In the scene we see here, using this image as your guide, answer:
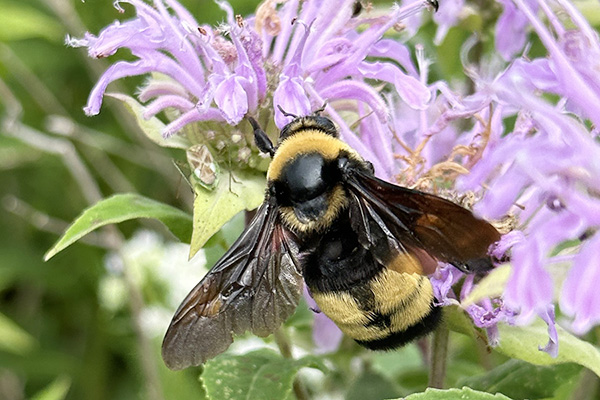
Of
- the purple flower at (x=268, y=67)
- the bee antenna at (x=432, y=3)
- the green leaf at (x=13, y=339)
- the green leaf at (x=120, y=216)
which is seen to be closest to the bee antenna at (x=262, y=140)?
the purple flower at (x=268, y=67)

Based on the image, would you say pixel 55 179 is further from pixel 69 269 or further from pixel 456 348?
pixel 456 348

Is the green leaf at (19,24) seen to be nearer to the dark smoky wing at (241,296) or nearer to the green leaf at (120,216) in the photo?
the green leaf at (120,216)

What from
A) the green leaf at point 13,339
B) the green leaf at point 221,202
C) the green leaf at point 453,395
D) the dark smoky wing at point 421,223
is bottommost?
the green leaf at point 13,339

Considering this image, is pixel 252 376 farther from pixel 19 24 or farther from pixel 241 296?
pixel 19 24

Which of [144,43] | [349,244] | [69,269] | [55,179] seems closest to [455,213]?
[349,244]

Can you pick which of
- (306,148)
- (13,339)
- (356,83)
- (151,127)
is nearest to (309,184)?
(306,148)
